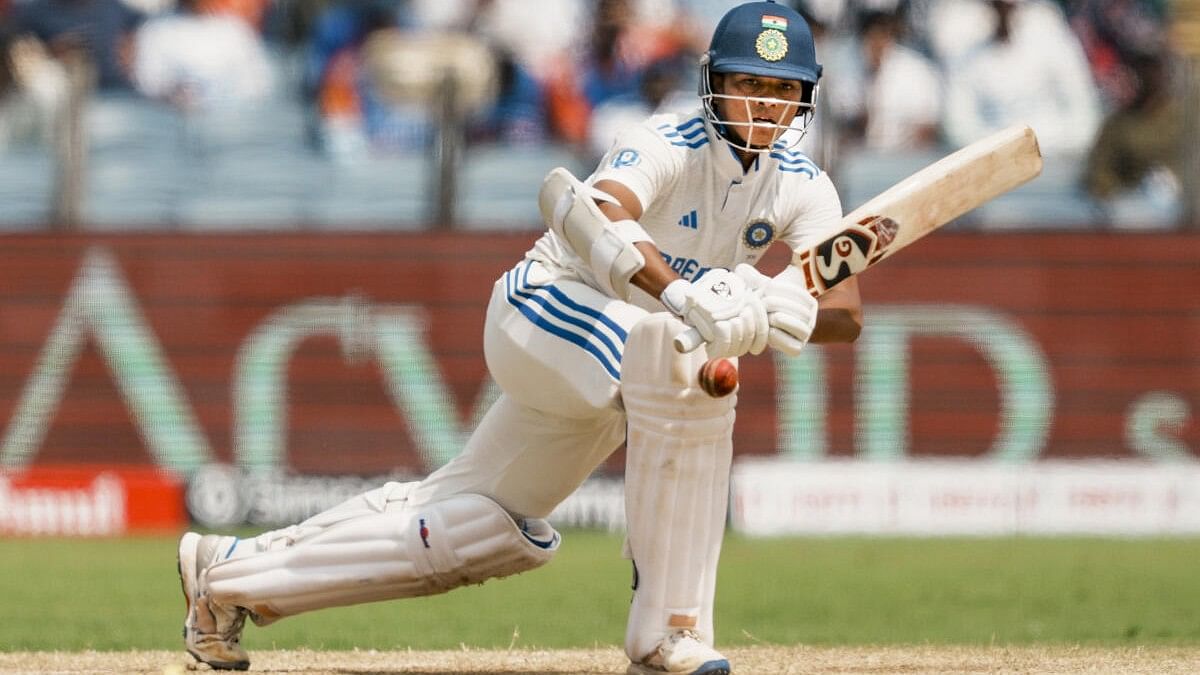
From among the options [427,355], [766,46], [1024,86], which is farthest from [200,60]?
[766,46]

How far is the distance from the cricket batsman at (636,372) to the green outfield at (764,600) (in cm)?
132

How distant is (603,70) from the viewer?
34.8 feet

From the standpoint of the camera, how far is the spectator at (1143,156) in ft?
34.2

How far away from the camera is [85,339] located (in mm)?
10898

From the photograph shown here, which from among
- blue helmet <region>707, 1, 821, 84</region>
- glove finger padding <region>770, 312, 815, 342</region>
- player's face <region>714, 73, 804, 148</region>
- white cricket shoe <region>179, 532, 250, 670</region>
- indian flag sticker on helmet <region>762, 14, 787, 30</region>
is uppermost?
indian flag sticker on helmet <region>762, 14, 787, 30</region>

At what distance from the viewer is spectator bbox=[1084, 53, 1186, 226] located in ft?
34.2

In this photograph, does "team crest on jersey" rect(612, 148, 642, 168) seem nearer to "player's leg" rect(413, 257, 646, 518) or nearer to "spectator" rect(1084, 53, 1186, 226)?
"player's leg" rect(413, 257, 646, 518)

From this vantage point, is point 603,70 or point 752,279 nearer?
point 752,279

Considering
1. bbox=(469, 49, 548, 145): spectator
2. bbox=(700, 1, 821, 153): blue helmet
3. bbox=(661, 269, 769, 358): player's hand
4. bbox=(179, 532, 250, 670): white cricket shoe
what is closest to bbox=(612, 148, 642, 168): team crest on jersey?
bbox=(700, 1, 821, 153): blue helmet

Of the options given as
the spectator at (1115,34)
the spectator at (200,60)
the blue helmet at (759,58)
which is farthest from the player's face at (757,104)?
the spectator at (200,60)

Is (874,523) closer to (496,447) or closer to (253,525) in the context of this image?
(253,525)

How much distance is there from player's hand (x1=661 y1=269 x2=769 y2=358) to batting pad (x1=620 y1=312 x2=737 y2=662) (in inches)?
3.3

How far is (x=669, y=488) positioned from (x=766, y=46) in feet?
3.36

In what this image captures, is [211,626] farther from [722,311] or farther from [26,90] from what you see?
[26,90]
